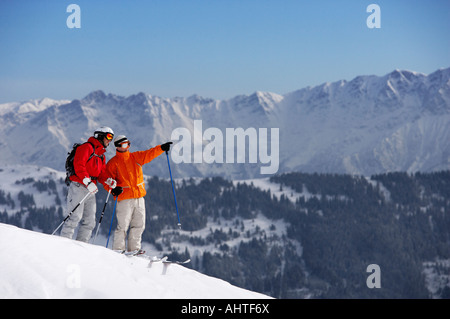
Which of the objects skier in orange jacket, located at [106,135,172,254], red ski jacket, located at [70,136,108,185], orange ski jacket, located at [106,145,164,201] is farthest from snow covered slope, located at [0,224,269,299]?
red ski jacket, located at [70,136,108,185]

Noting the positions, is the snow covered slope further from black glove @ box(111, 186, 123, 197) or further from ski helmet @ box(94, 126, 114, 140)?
ski helmet @ box(94, 126, 114, 140)

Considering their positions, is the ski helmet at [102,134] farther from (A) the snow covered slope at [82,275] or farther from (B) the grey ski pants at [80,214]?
(A) the snow covered slope at [82,275]

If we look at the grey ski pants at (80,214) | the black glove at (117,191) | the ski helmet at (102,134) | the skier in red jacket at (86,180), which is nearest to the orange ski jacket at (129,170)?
the black glove at (117,191)

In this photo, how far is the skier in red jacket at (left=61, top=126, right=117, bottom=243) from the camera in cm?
1501

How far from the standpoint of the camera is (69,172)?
15.5m

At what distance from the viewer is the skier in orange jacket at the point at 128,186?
1532 centimetres

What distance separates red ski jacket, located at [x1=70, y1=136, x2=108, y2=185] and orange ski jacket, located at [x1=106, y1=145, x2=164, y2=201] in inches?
8.9

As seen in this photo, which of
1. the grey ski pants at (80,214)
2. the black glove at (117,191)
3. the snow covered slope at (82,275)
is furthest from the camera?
the black glove at (117,191)

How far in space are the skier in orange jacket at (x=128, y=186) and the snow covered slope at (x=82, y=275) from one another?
2.21m
